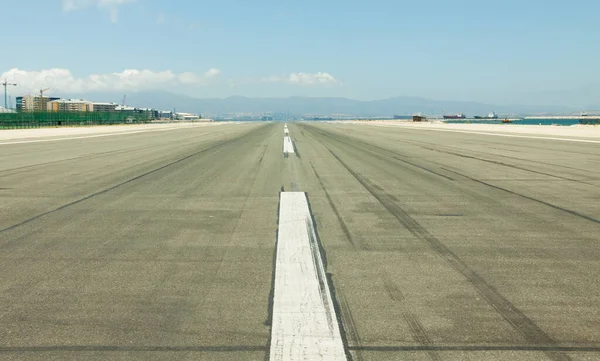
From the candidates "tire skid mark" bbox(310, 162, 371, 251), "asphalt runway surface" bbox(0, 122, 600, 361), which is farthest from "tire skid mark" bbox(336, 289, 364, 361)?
"tire skid mark" bbox(310, 162, 371, 251)

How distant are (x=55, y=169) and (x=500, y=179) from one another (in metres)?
11.3

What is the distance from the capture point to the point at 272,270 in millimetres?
4902

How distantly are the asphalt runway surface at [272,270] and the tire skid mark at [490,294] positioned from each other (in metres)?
0.02

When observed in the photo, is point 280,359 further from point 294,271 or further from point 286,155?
point 286,155

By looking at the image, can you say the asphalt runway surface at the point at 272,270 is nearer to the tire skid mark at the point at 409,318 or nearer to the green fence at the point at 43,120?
the tire skid mark at the point at 409,318

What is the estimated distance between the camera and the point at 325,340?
133 inches

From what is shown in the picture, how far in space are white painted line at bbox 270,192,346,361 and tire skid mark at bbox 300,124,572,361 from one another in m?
1.23

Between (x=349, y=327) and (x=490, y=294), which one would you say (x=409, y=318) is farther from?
(x=490, y=294)

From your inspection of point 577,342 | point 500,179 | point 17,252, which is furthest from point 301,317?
point 500,179

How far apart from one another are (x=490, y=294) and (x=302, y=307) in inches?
60.1

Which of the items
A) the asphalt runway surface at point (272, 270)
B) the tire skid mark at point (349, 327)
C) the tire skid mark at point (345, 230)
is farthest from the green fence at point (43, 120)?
the tire skid mark at point (349, 327)

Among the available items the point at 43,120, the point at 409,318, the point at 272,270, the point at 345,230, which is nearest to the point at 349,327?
the point at 409,318

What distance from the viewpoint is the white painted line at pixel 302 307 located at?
3.25 m

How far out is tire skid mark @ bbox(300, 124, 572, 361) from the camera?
11.2 feet
